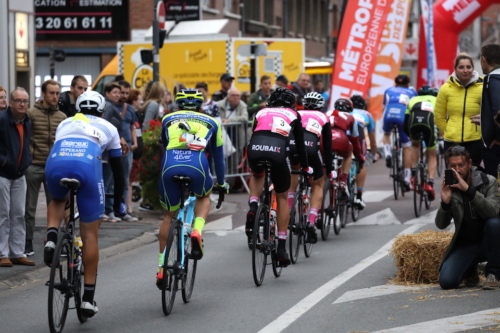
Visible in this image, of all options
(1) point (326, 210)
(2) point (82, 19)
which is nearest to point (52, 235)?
(1) point (326, 210)

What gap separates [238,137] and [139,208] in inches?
129

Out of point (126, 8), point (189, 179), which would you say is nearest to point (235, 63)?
point (126, 8)

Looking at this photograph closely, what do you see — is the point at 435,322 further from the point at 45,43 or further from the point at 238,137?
the point at 45,43

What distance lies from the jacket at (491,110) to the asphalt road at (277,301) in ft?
4.93

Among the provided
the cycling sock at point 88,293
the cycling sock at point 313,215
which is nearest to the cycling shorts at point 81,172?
the cycling sock at point 88,293

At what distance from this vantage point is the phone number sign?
38844 millimetres

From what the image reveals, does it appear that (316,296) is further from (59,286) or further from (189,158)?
(59,286)

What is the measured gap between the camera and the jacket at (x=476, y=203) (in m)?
8.23

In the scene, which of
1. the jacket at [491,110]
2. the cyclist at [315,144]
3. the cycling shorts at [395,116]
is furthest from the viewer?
the cycling shorts at [395,116]

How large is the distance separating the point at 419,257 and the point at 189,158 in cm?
230

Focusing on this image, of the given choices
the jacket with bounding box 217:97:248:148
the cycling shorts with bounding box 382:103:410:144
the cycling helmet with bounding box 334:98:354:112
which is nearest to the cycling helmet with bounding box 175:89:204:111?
the cycling helmet with bounding box 334:98:354:112

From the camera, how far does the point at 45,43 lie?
39.2 meters

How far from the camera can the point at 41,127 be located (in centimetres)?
1077

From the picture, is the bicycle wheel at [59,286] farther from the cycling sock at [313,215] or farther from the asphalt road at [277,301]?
the cycling sock at [313,215]
